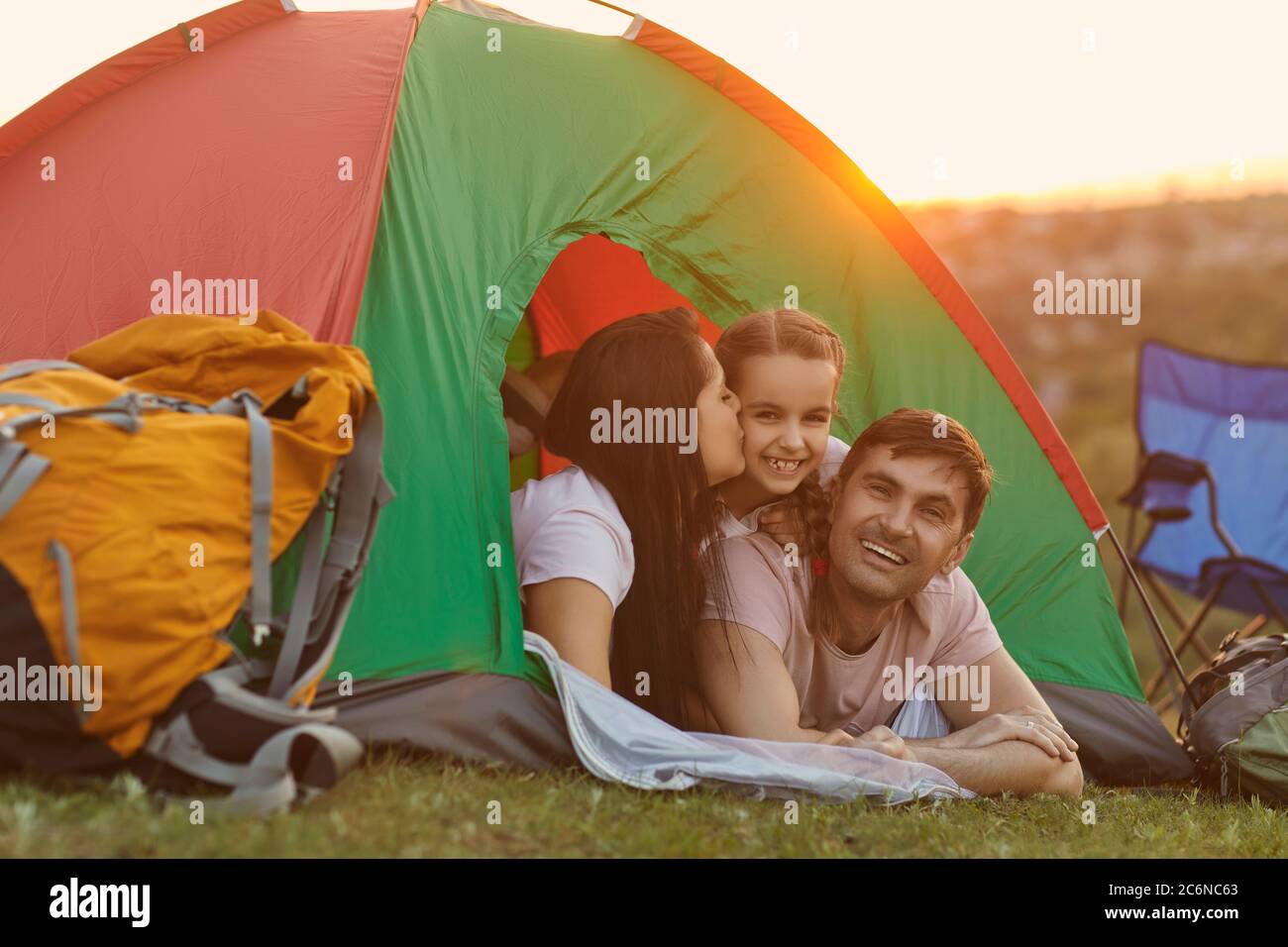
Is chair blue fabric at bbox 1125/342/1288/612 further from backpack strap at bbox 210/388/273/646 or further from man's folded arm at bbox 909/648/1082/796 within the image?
backpack strap at bbox 210/388/273/646

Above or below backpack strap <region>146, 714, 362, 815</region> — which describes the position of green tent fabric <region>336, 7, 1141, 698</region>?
above

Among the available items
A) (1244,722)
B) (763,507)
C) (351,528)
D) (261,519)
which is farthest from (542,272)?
(1244,722)

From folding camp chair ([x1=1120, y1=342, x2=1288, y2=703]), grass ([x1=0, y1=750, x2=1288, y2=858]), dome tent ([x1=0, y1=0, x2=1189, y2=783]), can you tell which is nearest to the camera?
grass ([x1=0, y1=750, x2=1288, y2=858])

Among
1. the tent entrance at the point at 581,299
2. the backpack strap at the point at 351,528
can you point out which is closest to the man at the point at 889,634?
the backpack strap at the point at 351,528

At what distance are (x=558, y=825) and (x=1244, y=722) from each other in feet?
6.68

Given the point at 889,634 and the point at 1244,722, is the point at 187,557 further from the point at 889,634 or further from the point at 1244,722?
the point at 1244,722

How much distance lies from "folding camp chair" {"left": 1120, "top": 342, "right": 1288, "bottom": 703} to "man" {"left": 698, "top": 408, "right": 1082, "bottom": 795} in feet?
8.40

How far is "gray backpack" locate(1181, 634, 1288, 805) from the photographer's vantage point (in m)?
3.58

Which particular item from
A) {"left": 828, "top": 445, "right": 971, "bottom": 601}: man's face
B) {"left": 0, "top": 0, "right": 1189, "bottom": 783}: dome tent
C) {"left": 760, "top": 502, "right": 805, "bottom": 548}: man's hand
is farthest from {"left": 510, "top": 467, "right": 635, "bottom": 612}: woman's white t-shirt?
{"left": 828, "top": 445, "right": 971, "bottom": 601}: man's face

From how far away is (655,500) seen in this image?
132 inches

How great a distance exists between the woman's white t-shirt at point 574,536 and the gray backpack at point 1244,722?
1.65 m

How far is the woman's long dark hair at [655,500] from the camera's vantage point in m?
3.34
